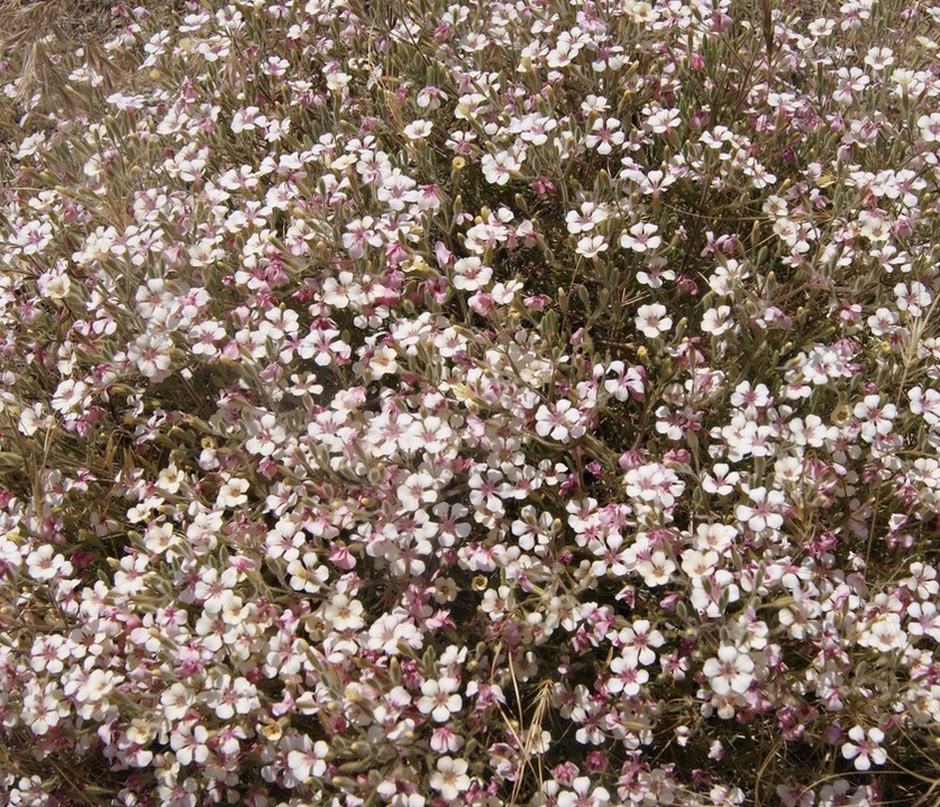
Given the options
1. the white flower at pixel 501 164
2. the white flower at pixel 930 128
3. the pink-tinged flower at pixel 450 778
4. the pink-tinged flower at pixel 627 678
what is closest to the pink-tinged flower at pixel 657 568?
the pink-tinged flower at pixel 627 678

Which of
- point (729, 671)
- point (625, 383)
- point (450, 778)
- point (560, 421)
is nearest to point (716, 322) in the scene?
point (625, 383)

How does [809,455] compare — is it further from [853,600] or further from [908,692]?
[908,692]

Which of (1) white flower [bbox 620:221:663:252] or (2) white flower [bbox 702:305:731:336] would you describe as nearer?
(2) white flower [bbox 702:305:731:336]

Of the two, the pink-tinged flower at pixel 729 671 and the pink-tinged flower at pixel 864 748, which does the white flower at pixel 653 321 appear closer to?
the pink-tinged flower at pixel 729 671

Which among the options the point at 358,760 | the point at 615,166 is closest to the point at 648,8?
the point at 615,166

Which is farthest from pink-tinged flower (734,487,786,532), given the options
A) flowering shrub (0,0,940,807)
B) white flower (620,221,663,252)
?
white flower (620,221,663,252)

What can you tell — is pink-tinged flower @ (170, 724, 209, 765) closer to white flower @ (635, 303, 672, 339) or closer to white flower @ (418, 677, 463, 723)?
white flower @ (418, 677, 463, 723)
